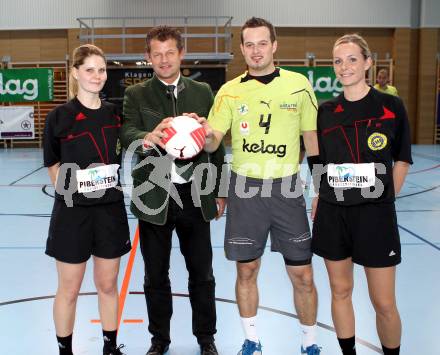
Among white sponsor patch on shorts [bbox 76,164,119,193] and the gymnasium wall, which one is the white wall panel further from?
white sponsor patch on shorts [bbox 76,164,119,193]

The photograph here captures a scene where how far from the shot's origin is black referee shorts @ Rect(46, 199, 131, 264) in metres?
2.95

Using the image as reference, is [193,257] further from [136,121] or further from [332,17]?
[332,17]

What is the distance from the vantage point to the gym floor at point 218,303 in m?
3.48

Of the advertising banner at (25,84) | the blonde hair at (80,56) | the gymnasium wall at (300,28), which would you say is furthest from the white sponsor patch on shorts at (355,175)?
the advertising banner at (25,84)

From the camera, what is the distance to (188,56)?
14008 millimetres

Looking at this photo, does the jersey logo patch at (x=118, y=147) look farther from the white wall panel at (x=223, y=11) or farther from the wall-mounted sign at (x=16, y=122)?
the wall-mounted sign at (x=16, y=122)

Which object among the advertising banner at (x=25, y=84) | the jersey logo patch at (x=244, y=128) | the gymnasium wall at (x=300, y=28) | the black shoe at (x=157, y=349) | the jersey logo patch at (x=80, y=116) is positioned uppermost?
the gymnasium wall at (x=300, y=28)

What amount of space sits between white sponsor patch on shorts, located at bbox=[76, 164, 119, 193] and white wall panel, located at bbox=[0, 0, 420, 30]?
1450 centimetres

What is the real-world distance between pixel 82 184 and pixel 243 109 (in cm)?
103

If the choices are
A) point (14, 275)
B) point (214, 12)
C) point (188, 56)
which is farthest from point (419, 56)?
point (14, 275)

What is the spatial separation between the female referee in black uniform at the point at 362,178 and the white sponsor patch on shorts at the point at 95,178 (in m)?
1.22

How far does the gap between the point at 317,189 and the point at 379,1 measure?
51.6 ft

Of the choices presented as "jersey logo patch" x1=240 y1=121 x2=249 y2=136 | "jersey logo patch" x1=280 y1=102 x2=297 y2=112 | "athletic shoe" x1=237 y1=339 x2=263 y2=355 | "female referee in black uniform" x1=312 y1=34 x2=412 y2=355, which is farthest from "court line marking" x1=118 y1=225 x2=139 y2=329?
"jersey logo patch" x1=280 y1=102 x2=297 y2=112

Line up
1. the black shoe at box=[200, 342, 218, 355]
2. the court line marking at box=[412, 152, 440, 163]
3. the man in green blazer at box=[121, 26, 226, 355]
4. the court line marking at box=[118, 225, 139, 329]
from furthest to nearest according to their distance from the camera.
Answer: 1. the court line marking at box=[412, 152, 440, 163]
2. the court line marking at box=[118, 225, 139, 329]
3. the black shoe at box=[200, 342, 218, 355]
4. the man in green blazer at box=[121, 26, 226, 355]
